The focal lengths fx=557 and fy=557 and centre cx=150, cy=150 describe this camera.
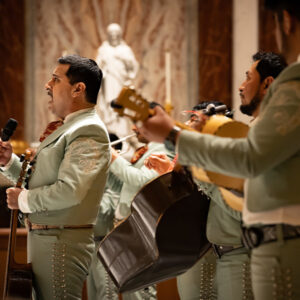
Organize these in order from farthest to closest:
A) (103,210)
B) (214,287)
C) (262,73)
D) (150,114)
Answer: (103,210) < (214,287) < (262,73) < (150,114)

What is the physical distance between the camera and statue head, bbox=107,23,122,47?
7086 mm

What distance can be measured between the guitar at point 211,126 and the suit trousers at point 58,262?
756mm

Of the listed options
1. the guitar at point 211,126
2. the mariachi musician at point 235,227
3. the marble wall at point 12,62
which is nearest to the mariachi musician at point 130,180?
the mariachi musician at point 235,227

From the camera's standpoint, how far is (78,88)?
104 inches

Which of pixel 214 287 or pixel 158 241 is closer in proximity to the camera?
pixel 158 241

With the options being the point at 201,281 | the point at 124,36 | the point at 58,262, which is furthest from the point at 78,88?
the point at 124,36

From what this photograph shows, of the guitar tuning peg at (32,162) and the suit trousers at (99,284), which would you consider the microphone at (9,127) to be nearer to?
the guitar tuning peg at (32,162)

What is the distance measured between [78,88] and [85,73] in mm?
83

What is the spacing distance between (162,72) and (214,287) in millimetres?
5318

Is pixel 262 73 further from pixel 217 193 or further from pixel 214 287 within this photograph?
pixel 214 287

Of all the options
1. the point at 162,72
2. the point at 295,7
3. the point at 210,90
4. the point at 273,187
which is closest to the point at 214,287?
the point at 273,187

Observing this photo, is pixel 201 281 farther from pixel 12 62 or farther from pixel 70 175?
pixel 12 62

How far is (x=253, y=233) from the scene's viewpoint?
5.23 ft

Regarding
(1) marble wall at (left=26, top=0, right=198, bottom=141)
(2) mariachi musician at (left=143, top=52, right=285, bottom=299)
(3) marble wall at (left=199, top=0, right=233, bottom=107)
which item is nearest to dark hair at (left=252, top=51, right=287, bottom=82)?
(2) mariachi musician at (left=143, top=52, right=285, bottom=299)
